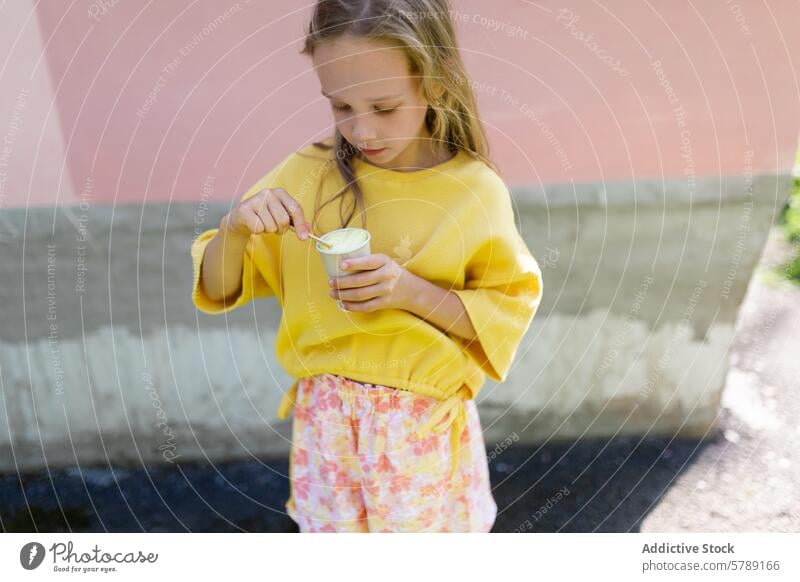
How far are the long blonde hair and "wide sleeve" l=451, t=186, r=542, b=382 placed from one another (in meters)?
0.08

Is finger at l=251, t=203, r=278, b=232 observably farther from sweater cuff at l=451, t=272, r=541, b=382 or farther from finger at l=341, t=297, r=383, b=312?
sweater cuff at l=451, t=272, r=541, b=382

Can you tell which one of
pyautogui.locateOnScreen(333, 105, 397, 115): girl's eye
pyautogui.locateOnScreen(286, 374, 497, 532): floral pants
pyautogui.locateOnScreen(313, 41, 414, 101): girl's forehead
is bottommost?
pyautogui.locateOnScreen(286, 374, 497, 532): floral pants

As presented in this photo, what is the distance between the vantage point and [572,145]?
1.34 meters

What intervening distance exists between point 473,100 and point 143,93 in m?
0.63

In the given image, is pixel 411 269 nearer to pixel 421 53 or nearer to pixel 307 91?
pixel 421 53

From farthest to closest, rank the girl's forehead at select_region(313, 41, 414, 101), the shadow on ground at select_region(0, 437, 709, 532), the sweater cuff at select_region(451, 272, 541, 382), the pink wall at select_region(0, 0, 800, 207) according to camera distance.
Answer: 1. the shadow on ground at select_region(0, 437, 709, 532)
2. the pink wall at select_region(0, 0, 800, 207)
3. the sweater cuff at select_region(451, 272, 541, 382)
4. the girl's forehead at select_region(313, 41, 414, 101)

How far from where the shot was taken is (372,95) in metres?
0.79

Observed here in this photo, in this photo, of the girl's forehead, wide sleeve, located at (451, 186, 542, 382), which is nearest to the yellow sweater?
wide sleeve, located at (451, 186, 542, 382)

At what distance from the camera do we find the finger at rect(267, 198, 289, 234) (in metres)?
0.77

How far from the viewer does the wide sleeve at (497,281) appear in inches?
33.6

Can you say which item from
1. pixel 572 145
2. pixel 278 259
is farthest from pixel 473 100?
pixel 572 145

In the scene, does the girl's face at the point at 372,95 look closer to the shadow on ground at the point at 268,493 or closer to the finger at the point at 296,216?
the finger at the point at 296,216

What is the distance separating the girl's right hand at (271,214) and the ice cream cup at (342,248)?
3 centimetres

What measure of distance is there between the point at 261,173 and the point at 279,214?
58 cm
